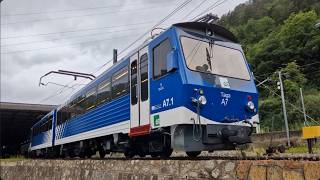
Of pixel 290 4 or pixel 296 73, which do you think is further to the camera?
pixel 290 4

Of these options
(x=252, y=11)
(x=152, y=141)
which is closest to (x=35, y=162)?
(x=152, y=141)

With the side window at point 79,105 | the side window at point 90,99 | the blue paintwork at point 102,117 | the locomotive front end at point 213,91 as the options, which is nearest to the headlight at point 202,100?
the locomotive front end at point 213,91

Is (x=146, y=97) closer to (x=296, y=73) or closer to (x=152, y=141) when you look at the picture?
(x=152, y=141)

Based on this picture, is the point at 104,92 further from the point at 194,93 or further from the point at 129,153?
the point at 194,93

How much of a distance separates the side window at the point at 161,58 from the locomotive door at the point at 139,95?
37 cm

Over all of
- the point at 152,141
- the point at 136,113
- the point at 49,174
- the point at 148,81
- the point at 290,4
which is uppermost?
the point at 290,4

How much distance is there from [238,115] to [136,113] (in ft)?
7.86

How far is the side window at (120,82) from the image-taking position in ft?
34.7

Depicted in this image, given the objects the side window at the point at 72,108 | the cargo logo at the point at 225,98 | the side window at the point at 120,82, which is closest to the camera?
the cargo logo at the point at 225,98

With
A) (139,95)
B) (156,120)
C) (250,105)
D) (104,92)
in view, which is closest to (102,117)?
(104,92)

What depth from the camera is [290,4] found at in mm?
53062

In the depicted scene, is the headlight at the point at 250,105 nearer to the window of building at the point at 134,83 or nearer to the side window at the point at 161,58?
the side window at the point at 161,58

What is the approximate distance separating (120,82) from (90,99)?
3048 millimetres

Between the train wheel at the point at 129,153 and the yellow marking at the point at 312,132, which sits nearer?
the yellow marking at the point at 312,132
